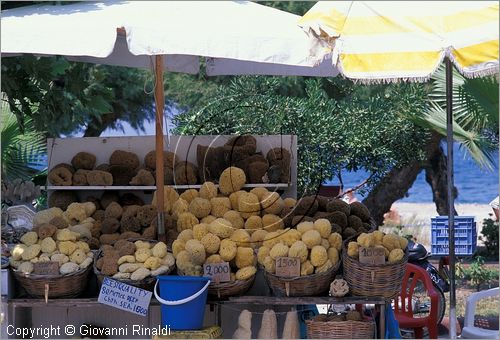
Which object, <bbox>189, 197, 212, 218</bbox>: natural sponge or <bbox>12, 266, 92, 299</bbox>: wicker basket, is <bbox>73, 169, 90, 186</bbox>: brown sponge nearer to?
<bbox>189, 197, 212, 218</bbox>: natural sponge

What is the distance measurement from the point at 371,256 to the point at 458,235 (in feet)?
13.5

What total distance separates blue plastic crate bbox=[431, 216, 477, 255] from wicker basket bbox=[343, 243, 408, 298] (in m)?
3.88

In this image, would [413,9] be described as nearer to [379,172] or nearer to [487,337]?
[487,337]

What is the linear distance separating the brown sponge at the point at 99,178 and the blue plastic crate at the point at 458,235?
393cm

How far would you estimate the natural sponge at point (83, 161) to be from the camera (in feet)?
22.9

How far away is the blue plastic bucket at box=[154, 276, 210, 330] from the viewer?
5.27 metres

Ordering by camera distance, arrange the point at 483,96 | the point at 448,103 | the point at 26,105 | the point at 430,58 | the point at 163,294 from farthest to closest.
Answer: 1. the point at 483,96
2. the point at 26,105
3. the point at 448,103
4. the point at 163,294
5. the point at 430,58

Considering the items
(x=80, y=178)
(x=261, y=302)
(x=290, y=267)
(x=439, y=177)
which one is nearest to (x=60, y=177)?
→ (x=80, y=178)

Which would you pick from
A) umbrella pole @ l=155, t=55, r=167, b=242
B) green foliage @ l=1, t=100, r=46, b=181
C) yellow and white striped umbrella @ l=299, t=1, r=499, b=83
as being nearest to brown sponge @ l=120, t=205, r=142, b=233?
umbrella pole @ l=155, t=55, r=167, b=242

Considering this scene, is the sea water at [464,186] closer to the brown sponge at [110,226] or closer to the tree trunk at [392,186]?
the tree trunk at [392,186]

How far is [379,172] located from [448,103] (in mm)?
4182

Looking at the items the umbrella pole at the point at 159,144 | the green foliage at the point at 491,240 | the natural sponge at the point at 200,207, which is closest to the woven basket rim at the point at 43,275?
the umbrella pole at the point at 159,144

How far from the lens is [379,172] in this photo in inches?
391

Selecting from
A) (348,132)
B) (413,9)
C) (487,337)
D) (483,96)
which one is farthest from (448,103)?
(348,132)
